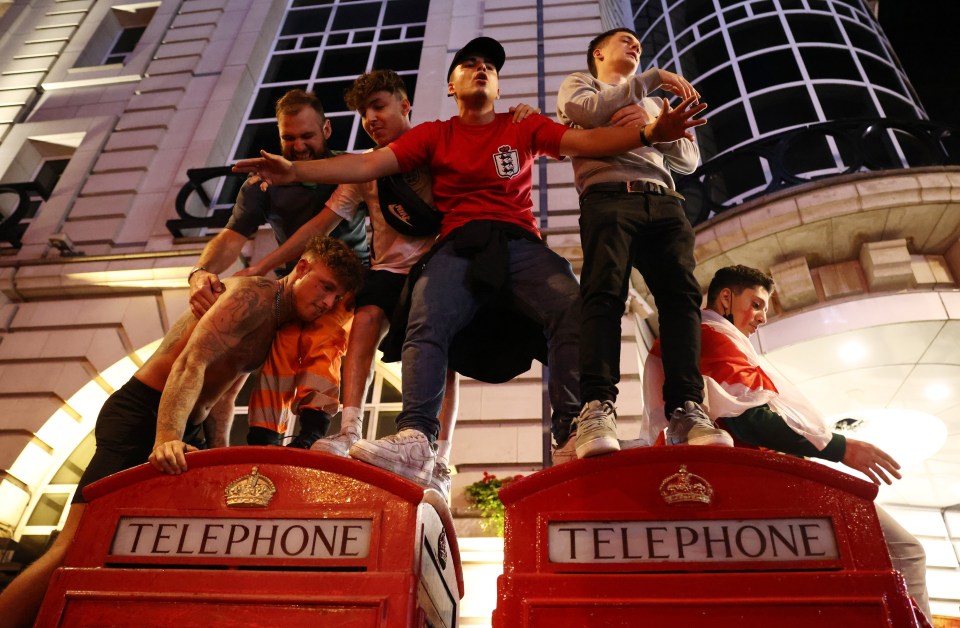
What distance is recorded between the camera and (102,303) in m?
8.23

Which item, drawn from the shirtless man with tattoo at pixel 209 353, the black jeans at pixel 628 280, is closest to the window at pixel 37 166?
the shirtless man with tattoo at pixel 209 353

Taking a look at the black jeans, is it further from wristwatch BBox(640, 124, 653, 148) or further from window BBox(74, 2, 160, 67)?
window BBox(74, 2, 160, 67)

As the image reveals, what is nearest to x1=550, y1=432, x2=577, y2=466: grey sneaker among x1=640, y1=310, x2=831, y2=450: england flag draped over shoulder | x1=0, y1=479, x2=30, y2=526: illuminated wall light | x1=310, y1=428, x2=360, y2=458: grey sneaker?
x1=640, y1=310, x2=831, y2=450: england flag draped over shoulder

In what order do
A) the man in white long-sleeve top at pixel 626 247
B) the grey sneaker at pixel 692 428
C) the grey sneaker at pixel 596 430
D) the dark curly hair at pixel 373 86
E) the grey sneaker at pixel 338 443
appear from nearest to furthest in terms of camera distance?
the grey sneaker at pixel 596 430 → the grey sneaker at pixel 692 428 → the man in white long-sleeve top at pixel 626 247 → the grey sneaker at pixel 338 443 → the dark curly hair at pixel 373 86

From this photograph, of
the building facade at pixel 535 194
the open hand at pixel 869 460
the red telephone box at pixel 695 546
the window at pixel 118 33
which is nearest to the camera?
the red telephone box at pixel 695 546

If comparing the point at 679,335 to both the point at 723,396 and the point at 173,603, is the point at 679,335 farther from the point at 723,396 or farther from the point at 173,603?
the point at 173,603

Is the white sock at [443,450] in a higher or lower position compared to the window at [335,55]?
lower

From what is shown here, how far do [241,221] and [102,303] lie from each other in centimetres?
496

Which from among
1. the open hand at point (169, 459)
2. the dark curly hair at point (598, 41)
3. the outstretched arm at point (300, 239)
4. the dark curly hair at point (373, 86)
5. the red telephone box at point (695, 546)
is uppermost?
the dark curly hair at point (598, 41)

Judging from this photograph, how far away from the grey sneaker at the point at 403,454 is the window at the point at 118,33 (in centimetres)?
1197

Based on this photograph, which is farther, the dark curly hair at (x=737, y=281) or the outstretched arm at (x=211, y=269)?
the dark curly hair at (x=737, y=281)

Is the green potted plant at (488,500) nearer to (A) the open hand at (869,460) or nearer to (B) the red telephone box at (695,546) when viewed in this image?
(A) the open hand at (869,460)

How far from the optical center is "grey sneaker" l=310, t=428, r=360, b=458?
8.97 ft

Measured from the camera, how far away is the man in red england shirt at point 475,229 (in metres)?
2.80
